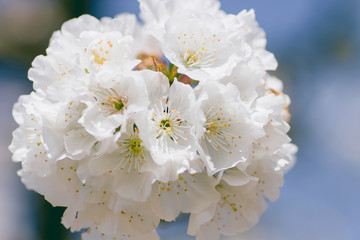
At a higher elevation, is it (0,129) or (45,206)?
(0,129)

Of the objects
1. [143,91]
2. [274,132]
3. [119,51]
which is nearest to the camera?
[143,91]

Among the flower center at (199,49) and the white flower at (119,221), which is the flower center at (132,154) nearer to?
the white flower at (119,221)

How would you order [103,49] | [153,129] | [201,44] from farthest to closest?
[201,44] → [103,49] → [153,129]

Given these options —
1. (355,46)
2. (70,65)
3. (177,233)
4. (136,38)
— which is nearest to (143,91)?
(70,65)

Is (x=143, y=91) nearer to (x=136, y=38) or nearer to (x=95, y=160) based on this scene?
(x=95, y=160)

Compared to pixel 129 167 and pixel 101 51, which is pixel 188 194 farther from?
pixel 101 51

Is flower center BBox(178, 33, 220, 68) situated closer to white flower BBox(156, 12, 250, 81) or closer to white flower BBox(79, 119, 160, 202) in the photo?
white flower BBox(156, 12, 250, 81)

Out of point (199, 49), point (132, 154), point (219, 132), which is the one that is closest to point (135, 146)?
point (132, 154)

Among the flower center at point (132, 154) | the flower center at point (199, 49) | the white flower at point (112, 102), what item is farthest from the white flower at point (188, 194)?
the flower center at point (199, 49)
